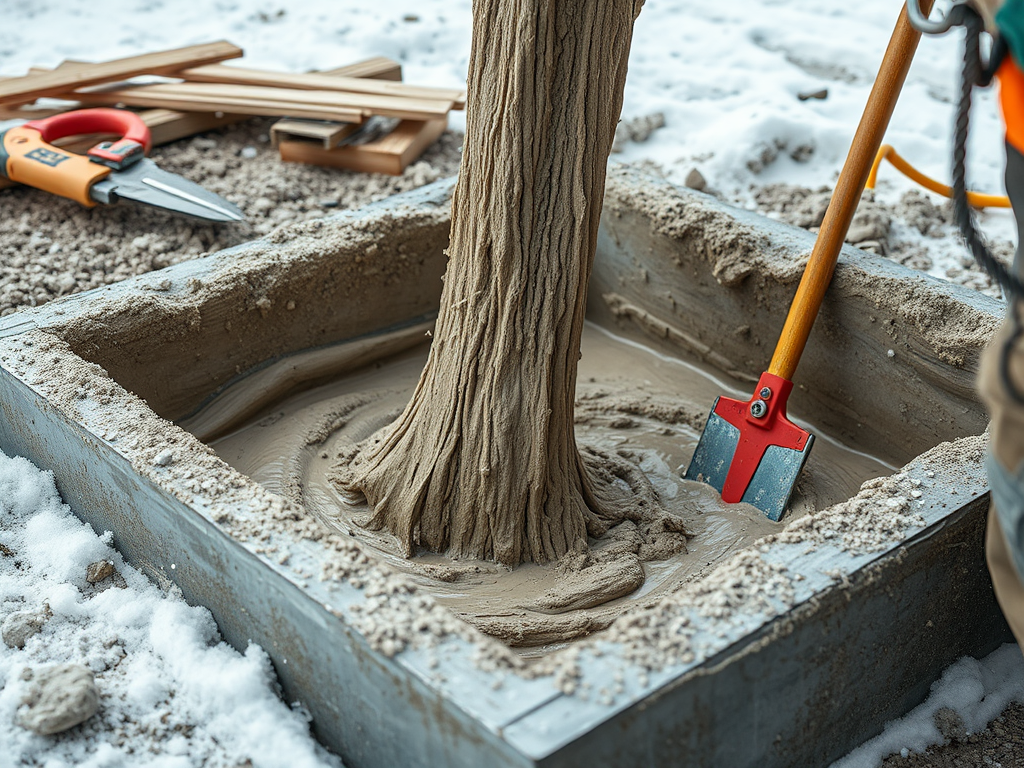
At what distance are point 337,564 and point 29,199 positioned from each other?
2.04m

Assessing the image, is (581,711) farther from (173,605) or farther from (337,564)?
(173,605)

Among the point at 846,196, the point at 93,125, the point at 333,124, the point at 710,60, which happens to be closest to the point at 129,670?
the point at 846,196

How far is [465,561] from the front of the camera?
189cm

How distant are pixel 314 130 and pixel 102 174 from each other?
2.36 ft

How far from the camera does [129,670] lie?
1.67 meters

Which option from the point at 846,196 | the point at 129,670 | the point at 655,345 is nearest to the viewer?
the point at 129,670

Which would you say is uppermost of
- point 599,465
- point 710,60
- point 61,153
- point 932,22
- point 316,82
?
point 932,22

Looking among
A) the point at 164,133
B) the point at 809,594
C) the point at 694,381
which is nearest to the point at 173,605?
the point at 809,594

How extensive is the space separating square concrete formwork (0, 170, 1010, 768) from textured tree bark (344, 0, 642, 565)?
1.31 ft

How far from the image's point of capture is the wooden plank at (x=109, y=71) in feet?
10.6

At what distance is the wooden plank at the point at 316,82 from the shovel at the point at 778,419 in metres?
1.67

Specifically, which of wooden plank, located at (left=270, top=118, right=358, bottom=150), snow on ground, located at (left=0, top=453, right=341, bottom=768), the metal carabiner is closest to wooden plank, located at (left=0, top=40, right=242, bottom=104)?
wooden plank, located at (left=270, top=118, right=358, bottom=150)

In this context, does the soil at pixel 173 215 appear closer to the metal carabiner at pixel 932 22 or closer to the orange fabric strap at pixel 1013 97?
the metal carabiner at pixel 932 22

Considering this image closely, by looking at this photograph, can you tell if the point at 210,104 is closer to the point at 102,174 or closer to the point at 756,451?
the point at 102,174
